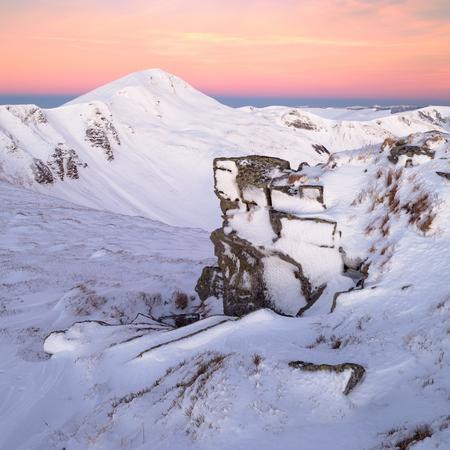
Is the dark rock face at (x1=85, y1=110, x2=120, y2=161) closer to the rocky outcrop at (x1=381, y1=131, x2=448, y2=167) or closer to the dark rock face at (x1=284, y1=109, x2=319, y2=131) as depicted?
the dark rock face at (x1=284, y1=109, x2=319, y2=131)

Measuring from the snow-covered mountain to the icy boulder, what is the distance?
5538cm

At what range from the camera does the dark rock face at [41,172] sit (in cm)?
8069

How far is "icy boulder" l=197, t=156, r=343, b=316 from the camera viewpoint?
15703 millimetres

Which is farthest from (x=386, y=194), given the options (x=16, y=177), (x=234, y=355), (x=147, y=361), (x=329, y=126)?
(x=329, y=126)

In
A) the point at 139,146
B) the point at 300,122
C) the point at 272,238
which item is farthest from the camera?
the point at 300,122

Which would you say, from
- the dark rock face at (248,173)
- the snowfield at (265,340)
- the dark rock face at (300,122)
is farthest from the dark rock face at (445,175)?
the dark rock face at (300,122)

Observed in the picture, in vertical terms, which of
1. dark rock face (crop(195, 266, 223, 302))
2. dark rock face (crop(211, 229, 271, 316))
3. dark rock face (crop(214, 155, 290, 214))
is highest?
dark rock face (crop(214, 155, 290, 214))

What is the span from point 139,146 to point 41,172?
37.7 meters

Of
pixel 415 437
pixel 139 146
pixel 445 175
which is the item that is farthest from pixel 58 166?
pixel 415 437

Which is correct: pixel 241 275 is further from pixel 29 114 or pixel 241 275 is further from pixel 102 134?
pixel 102 134

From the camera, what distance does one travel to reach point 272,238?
17.4m

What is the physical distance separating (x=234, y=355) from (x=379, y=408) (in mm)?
3829

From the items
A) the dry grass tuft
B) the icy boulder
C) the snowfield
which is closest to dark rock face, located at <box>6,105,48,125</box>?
the snowfield

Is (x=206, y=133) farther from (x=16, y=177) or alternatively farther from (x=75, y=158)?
(x=16, y=177)
